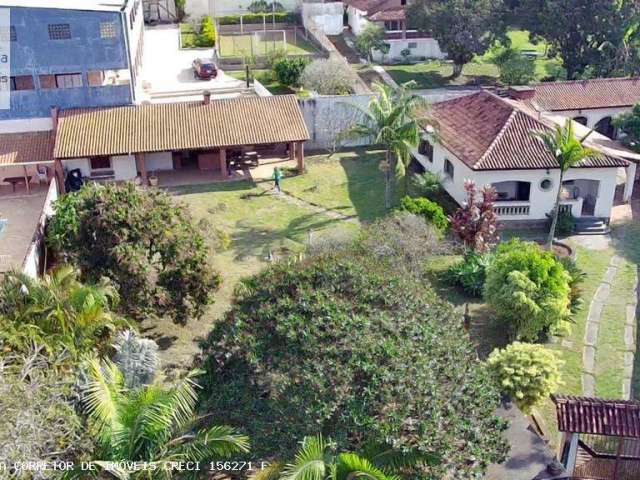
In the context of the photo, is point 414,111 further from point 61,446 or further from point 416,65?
point 416,65

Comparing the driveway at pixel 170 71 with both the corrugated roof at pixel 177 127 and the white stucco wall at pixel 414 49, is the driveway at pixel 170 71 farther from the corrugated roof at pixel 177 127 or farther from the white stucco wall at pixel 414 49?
the white stucco wall at pixel 414 49

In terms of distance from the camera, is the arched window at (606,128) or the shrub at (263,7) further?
the shrub at (263,7)

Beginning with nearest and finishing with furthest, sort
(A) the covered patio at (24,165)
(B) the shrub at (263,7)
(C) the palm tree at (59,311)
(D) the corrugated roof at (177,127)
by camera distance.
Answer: (C) the palm tree at (59,311)
(D) the corrugated roof at (177,127)
(A) the covered patio at (24,165)
(B) the shrub at (263,7)

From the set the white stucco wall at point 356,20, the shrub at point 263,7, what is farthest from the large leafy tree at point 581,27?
the shrub at point 263,7

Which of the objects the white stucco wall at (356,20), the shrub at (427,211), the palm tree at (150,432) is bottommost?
the shrub at (427,211)

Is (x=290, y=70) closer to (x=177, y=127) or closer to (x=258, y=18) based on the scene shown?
(x=177, y=127)

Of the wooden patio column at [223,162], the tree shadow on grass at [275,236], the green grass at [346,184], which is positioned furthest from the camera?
the wooden patio column at [223,162]
